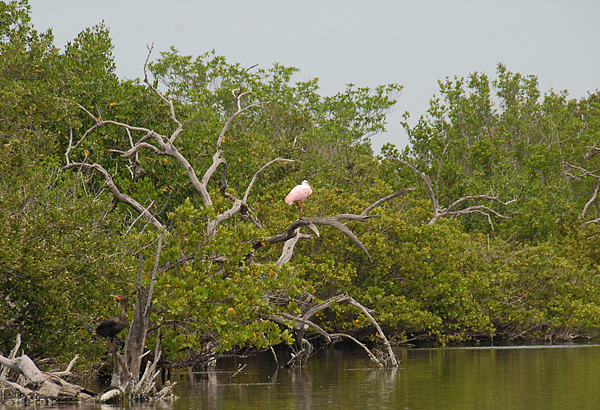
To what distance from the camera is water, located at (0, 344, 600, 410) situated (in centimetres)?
1356

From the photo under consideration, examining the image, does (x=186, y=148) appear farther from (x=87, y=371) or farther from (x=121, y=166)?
(x=87, y=371)

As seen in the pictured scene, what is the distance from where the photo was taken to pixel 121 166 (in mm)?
23531

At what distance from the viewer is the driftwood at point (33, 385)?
42.9 feet

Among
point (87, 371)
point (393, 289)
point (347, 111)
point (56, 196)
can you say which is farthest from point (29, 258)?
point (347, 111)

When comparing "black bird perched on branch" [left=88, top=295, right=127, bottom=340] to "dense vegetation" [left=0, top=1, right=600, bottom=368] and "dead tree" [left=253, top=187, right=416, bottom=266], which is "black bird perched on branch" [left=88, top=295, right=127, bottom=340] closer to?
"dense vegetation" [left=0, top=1, right=600, bottom=368]

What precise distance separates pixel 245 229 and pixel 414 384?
527 centimetres

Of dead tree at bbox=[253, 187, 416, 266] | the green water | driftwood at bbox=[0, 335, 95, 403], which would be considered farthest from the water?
dead tree at bbox=[253, 187, 416, 266]

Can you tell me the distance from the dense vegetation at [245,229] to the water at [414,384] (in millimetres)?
1232

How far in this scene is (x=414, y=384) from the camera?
16.5 m

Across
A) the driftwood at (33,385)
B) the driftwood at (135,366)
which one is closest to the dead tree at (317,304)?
the driftwood at (135,366)

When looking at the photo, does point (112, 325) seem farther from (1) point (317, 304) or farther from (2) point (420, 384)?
(1) point (317, 304)

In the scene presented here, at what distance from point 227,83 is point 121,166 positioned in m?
31.6

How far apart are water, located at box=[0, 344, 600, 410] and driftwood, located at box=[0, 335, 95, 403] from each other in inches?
32.9

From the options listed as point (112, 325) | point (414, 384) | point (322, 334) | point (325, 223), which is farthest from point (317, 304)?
point (112, 325)
